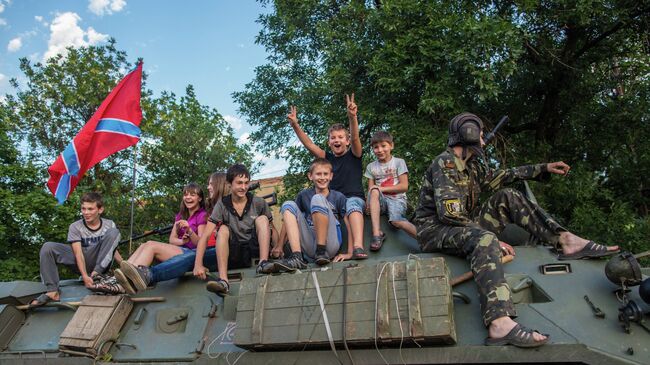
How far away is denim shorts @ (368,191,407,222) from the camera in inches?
229

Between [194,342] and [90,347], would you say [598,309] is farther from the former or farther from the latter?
[90,347]

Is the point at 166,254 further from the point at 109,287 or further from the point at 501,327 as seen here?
the point at 501,327

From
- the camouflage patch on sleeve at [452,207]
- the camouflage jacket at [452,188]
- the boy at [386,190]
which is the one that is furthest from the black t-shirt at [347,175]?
the camouflage patch on sleeve at [452,207]

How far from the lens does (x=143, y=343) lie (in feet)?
17.3

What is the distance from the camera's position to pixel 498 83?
1084 centimetres

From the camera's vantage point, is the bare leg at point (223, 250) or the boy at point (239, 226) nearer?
the bare leg at point (223, 250)

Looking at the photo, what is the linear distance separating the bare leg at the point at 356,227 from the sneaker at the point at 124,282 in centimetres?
210

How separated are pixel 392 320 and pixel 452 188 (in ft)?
4.16

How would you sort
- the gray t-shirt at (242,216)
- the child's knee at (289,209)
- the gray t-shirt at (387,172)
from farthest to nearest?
the gray t-shirt at (387,172) < the gray t-shirt at (242,216) < the child's knee at (289,209)

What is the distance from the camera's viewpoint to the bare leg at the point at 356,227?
5.51m

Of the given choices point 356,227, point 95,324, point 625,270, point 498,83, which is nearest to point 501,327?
point 625,270

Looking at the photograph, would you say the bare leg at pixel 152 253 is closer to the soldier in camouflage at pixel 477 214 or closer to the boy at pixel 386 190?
the boy at pixel 386 190

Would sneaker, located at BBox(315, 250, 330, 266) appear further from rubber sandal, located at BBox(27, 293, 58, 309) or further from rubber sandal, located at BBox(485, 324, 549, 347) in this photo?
rubber sandal, located at BBox(27, 293, 58, 309)

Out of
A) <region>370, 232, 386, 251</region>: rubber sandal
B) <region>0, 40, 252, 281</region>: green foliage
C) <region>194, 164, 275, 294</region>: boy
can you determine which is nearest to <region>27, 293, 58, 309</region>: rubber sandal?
<region>194, 164, 275, 294</region>: boy
